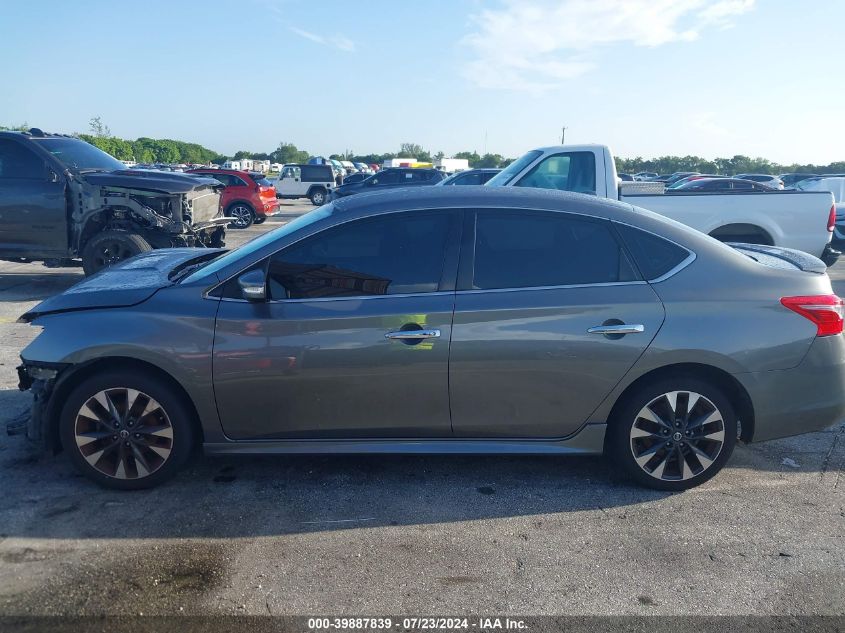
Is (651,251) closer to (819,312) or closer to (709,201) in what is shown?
(819,312)

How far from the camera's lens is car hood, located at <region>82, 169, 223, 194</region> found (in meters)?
9.41

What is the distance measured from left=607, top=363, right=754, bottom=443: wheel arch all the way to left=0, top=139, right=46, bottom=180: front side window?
8.76m

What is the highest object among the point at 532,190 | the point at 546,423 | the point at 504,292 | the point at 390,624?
the point at 532,190

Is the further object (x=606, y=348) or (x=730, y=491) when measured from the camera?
(x=730, y=491)

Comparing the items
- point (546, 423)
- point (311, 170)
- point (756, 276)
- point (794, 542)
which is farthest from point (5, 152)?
point (311, 170)

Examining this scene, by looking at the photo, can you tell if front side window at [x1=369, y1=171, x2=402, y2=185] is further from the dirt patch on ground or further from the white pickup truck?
the dirt patch on ground

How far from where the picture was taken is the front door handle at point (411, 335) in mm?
3730

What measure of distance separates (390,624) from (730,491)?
91.2 inches

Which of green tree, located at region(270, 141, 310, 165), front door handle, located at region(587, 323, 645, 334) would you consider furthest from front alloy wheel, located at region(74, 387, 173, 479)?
green tree, located at region(270, 141, 310, 165)

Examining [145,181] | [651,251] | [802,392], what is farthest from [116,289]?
[145,181]

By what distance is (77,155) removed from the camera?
993cm

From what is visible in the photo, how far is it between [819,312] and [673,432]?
1067 millimetres

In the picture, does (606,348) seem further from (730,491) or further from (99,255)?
(99,255)

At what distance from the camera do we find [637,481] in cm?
404
